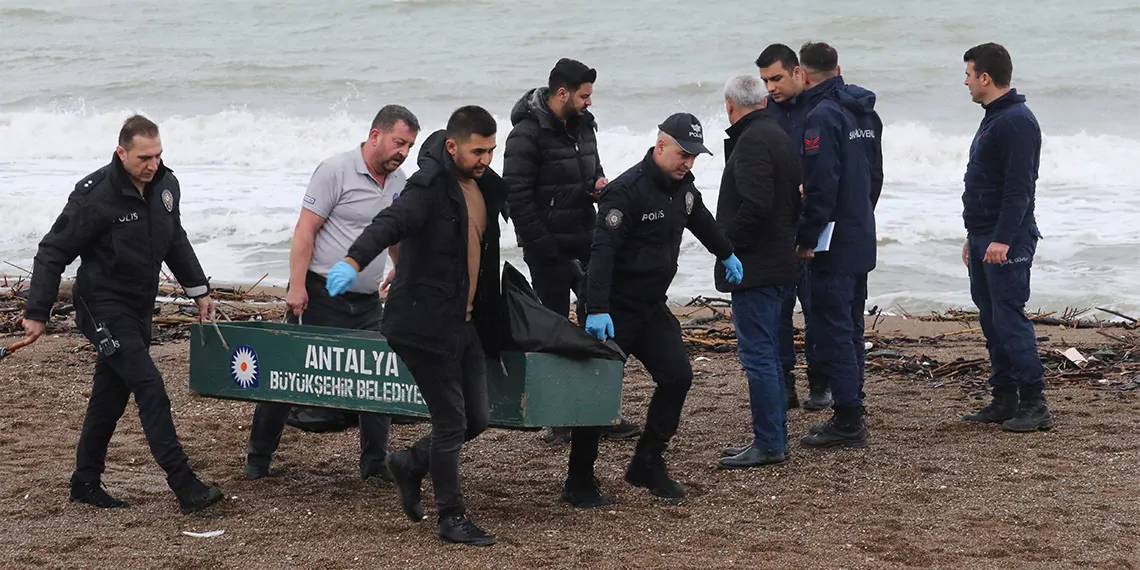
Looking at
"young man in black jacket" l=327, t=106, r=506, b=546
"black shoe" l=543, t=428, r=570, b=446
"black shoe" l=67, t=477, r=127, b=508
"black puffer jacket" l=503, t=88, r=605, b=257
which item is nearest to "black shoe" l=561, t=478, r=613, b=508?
"young man in black jacket" l=327, t=106, r=506, b=546

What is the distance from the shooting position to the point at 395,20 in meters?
31.1

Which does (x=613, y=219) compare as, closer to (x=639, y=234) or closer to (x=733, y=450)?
(x=639, y=234)

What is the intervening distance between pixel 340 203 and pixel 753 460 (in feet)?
7.60

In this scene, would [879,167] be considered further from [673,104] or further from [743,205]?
[673,104]

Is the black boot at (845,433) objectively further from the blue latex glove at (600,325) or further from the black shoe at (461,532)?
the black shoe at (461,532)

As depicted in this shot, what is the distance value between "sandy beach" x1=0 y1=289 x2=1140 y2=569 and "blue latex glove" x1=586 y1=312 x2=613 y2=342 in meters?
Answer: 0.78

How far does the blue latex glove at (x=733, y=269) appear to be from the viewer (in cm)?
588

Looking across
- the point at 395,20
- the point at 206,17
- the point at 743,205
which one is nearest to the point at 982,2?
the point at 395,20

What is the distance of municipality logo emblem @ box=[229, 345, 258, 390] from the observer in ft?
18.9

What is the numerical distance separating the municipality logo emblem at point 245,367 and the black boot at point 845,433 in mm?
2800

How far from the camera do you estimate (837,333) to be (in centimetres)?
661

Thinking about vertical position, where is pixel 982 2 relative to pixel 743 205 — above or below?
A: above

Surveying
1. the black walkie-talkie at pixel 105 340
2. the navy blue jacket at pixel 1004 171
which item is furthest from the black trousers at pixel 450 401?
the navy blue jacket at pixel 1004 171

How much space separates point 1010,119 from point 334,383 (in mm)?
3620
